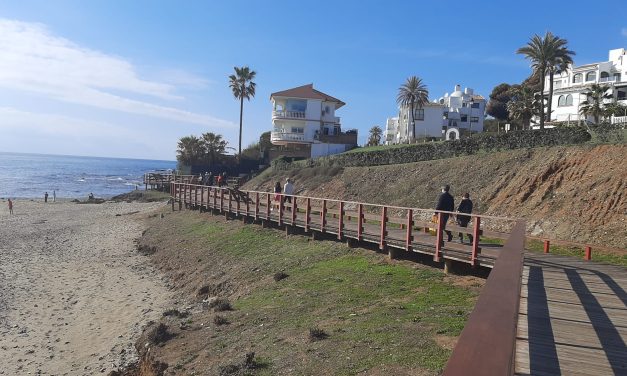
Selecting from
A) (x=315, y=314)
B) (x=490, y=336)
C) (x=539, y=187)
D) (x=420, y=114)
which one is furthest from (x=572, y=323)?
(x=420, y=114)

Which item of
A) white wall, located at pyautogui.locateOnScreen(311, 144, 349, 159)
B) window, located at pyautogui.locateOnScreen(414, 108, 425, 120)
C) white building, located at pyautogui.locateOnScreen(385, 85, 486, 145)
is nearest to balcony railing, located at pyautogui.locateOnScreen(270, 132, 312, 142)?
white wall, located at pyautogui.locateOnScreen(311, 144, 349, 159)

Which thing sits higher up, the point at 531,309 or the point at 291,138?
the point at 291,138

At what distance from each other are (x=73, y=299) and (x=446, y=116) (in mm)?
63240

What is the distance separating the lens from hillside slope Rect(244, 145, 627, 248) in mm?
17438

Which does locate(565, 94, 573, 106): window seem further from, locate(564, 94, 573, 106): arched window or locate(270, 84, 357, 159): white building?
locate(270, 84, 357, 159): white building

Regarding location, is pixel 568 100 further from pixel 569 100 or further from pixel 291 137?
pixel 291 137

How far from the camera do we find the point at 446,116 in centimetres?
7219

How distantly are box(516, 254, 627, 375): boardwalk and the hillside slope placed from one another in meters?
6.22

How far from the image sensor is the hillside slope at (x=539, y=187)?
17438mm

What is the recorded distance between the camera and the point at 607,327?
704 cm

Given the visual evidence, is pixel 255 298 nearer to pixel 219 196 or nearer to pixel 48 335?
pixel 48 335

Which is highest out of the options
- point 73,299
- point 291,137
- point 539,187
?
point 291,137

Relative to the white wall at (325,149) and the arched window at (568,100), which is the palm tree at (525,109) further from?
the white wall at (325,149)

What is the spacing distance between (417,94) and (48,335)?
202 ft
